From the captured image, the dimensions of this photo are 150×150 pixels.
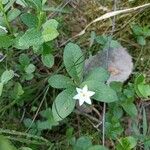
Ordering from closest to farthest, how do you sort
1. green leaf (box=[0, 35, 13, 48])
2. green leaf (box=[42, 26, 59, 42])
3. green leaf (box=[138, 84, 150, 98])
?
green leaf (box=[42, 26, 59, 42]) → green leaf (box=[0, 35, 13, 48]) → green leaf (box=[138, 84, 150, 98])

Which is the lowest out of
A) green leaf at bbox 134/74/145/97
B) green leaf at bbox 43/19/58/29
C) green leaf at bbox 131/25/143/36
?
green leaf at bbox 134/74/145/97

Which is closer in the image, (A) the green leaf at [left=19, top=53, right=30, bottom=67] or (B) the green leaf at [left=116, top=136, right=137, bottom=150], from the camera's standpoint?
(B) the green leaf at [left=116, top=136, right=137, bottom=150]

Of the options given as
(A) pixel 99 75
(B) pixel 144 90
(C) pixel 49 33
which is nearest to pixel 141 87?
(B) pixel 144 90

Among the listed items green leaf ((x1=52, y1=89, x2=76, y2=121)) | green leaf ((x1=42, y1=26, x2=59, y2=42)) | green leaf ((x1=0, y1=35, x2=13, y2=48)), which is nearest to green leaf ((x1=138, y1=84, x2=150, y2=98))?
green leaf ((x1=52, y1=89, x2=76, y2=121))

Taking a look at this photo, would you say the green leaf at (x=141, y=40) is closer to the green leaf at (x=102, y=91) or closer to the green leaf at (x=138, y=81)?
the green leaf at (x=138, y=81)

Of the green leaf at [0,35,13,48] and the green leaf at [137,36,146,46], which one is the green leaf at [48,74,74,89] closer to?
the green leaf at [0,35,13,48]

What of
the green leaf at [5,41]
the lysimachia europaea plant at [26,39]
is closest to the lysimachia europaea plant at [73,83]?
the lysimachia europaea plant at [26,39]
